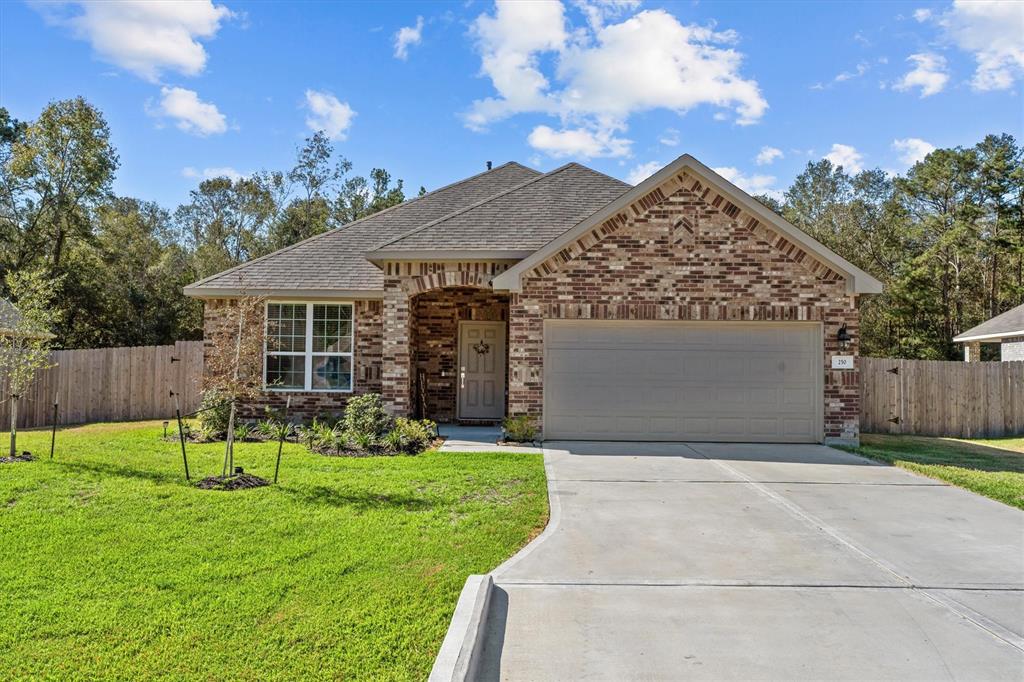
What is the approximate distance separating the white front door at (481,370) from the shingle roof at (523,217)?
8.13 ft

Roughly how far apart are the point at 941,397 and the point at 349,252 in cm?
1416

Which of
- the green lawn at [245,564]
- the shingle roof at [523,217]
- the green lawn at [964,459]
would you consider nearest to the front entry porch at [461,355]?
the shingle roof at [523,217]

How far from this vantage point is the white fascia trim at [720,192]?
11.5 m

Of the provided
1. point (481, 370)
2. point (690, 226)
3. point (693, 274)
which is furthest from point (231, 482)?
point (690, 226)

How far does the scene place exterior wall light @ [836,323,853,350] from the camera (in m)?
11.6

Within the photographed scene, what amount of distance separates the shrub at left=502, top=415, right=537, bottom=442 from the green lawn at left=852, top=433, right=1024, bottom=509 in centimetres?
560

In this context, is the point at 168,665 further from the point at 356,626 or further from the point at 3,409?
the point at 3,409

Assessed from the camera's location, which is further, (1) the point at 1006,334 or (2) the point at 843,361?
(1) the point at 1006,334

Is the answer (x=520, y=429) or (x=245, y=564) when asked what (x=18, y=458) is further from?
(x=520, y=429)

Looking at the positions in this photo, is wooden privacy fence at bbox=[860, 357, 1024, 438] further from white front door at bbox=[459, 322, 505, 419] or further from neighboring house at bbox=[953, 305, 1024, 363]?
white front door at bbox=[459, 322, 505, 419]

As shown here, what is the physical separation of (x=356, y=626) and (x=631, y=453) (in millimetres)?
7236

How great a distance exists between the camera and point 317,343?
45.1 ft

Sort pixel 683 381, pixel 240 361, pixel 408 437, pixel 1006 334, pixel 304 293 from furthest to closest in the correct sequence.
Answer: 1. pixel 1006 334
2. pixel 304 293
3. pixel 683 381
4. pixel 408 437
5. pixel 240 361

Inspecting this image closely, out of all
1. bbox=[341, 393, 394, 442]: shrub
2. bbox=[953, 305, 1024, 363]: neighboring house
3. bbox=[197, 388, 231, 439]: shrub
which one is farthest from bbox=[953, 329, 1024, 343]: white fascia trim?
bbox=[197, 388, 231, 439]: shrub
